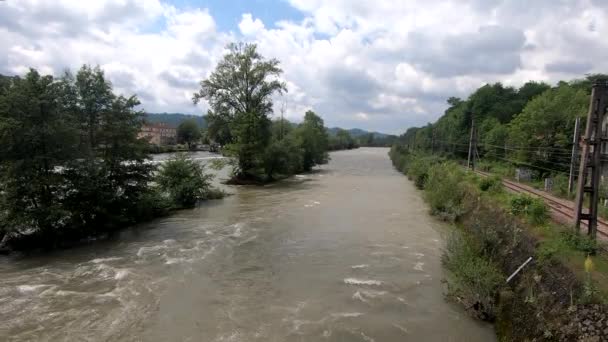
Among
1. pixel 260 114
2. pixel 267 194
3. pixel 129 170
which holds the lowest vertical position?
pixel 267 194

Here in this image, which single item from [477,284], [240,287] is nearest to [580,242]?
[477,284]

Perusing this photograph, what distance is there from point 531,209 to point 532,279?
4.57 m

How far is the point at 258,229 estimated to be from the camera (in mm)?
15898

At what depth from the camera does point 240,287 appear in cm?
958

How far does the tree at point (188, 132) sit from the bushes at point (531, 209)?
3958 inches

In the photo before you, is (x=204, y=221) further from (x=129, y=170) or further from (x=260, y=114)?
(x=260, y=114)

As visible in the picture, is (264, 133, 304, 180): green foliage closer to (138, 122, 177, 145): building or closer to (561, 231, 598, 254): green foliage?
(561, 231, 598, 254): green foliage

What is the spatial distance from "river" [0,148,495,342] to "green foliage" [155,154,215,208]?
155 inches

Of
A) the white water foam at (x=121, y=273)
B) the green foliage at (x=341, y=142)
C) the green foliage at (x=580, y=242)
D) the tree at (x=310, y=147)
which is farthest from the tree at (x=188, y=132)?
the green foliage at (x=580, y=242)

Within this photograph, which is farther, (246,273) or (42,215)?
(42,215)

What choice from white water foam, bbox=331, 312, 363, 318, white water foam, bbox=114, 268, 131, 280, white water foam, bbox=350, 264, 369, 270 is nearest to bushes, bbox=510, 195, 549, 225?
white water foam, bbox=350, 264, 369, 270

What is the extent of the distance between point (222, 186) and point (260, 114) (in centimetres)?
835

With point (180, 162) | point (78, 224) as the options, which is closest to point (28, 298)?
point (78, 224)

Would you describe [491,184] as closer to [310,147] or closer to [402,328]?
[402,328]
